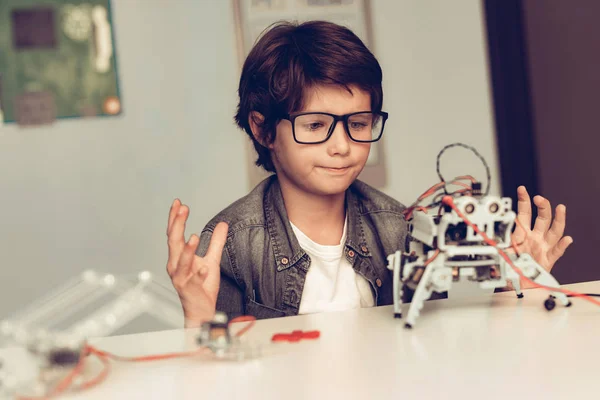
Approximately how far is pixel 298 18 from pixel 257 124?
1.26m

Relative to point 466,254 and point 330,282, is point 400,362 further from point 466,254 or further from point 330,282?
point 330,282

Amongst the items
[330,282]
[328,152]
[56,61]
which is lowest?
[330,282]

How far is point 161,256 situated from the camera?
2.51m

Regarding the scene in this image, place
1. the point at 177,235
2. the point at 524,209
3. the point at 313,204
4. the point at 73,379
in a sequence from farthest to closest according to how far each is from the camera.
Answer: the point at 313,204
the point at 524,209
the point at 177,235
the point at 73,379

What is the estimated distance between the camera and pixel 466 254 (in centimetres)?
88

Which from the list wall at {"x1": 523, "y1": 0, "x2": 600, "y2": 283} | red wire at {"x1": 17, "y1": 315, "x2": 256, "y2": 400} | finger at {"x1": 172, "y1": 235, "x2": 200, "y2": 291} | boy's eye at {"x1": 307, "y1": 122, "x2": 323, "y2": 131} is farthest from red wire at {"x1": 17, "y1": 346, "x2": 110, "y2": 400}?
wall at {"x1": 523, "y1": 0, "x2": 600, "y2": 283}

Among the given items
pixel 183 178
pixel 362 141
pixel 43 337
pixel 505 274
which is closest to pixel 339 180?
pixel 362 141

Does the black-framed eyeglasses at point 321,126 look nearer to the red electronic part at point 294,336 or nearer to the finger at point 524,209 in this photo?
the finger at point 524,209

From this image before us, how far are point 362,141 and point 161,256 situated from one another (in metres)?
1.50

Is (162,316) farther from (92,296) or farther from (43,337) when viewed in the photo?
(43,337)

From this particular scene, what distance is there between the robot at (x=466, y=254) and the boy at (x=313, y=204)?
0.24 metres

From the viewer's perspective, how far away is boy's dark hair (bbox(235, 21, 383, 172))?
50.1 inches

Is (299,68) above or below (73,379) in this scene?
above

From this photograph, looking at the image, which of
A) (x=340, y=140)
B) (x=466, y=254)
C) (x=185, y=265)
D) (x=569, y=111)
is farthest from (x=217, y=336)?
(x=569, y=111)
